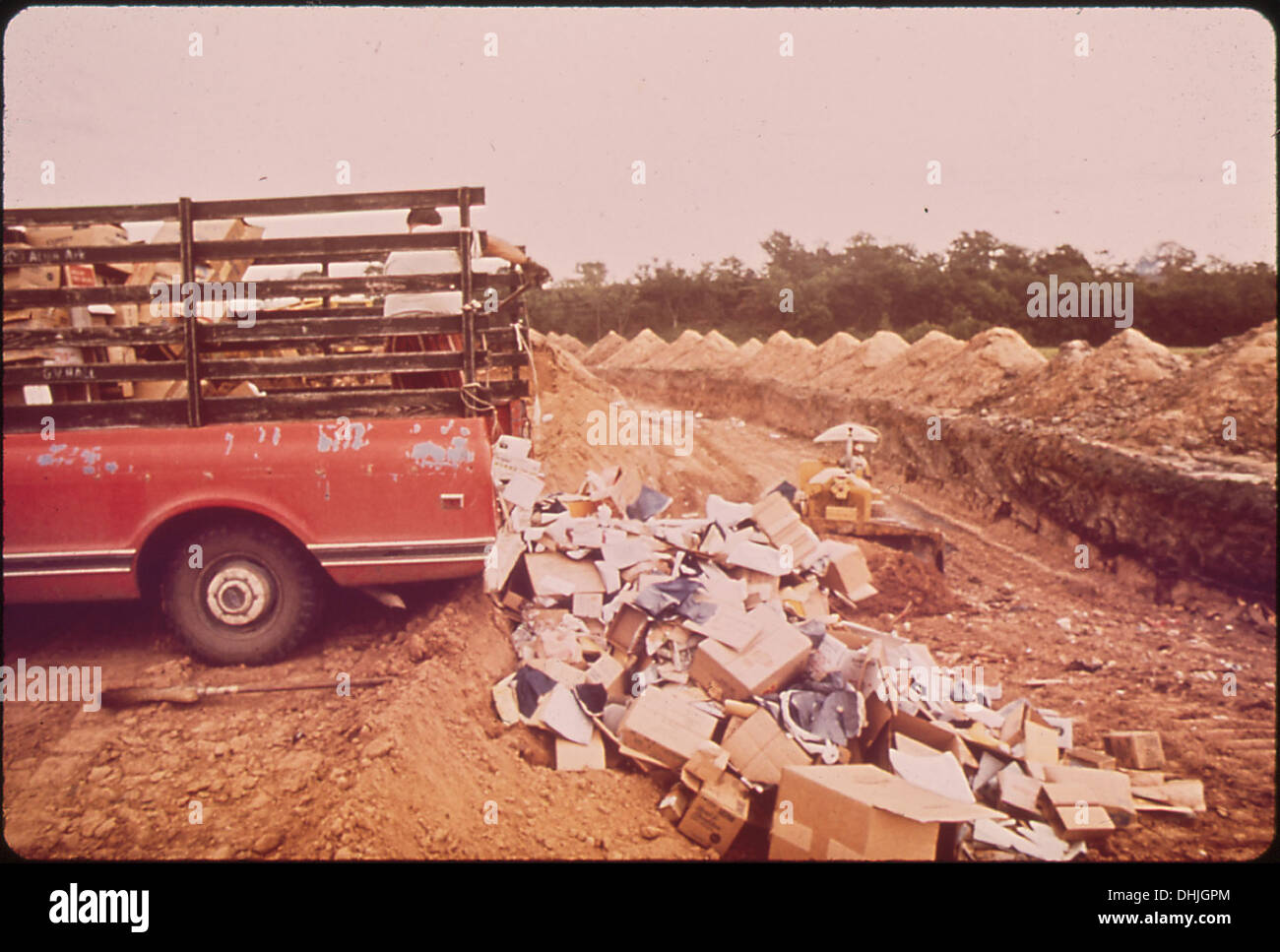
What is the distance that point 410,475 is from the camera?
4344 millimetres

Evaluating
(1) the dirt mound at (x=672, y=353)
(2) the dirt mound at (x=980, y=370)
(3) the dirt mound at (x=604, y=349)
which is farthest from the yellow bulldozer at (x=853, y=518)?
(3) the dirt mound at (x=604, y=349)

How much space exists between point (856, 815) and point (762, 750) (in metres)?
0.81

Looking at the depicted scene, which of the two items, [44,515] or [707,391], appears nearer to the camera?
[44,515]

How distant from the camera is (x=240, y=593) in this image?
4.50 m

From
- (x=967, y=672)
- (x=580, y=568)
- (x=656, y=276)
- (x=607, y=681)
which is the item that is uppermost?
(x=656, y=276)

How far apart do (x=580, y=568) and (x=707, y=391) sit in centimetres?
2388

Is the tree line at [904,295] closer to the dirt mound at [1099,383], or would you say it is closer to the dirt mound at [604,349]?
the dirt mound at [1099,383]

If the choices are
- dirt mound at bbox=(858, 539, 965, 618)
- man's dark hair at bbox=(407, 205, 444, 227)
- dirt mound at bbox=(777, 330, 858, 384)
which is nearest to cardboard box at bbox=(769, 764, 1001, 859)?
man's dark hair at bbox=(407, 205, 444, 227)

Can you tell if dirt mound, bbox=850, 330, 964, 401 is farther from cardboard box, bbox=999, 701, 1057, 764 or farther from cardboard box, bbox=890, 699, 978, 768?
cardboard box, bbox=890, 699, 978, 768

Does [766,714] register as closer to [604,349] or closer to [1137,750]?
[1137,750]

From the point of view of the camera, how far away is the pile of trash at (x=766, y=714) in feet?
12.3

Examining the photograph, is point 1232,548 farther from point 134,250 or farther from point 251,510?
point 134,250

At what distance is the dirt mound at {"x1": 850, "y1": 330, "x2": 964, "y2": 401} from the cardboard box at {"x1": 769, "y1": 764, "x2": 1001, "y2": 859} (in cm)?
1486

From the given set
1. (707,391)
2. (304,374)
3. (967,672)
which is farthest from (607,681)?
(707,391)
